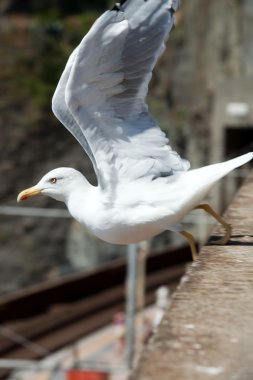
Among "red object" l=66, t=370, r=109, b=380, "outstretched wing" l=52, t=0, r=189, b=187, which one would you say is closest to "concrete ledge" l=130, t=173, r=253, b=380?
"outstretched wing" l=52, t=0, r=189, b=187

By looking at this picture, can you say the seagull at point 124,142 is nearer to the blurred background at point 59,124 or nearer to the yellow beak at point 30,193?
the yellow beak at point 30,193

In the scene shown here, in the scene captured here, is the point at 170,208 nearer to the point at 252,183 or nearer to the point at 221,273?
the point at 221,273

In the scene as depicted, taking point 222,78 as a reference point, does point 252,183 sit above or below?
above

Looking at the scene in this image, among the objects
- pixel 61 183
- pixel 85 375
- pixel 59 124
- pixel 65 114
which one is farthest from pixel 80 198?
pixel 59 124

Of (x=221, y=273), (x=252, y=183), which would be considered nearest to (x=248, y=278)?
(x=221, y=273)

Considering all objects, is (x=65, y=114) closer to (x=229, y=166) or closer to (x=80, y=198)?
(x=80, y=198)

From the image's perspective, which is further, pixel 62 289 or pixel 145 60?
pixel 62 289

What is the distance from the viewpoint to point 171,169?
206 centimetres

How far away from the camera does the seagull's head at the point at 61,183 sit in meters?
2.09

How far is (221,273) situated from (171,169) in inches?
16.6

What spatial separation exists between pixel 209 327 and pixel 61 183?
2.67 feet

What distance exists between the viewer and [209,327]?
4.48 feet

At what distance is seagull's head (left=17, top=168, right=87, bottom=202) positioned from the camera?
2088mm

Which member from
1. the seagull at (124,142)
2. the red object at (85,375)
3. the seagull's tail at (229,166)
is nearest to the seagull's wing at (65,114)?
the seagull at (124,142)
